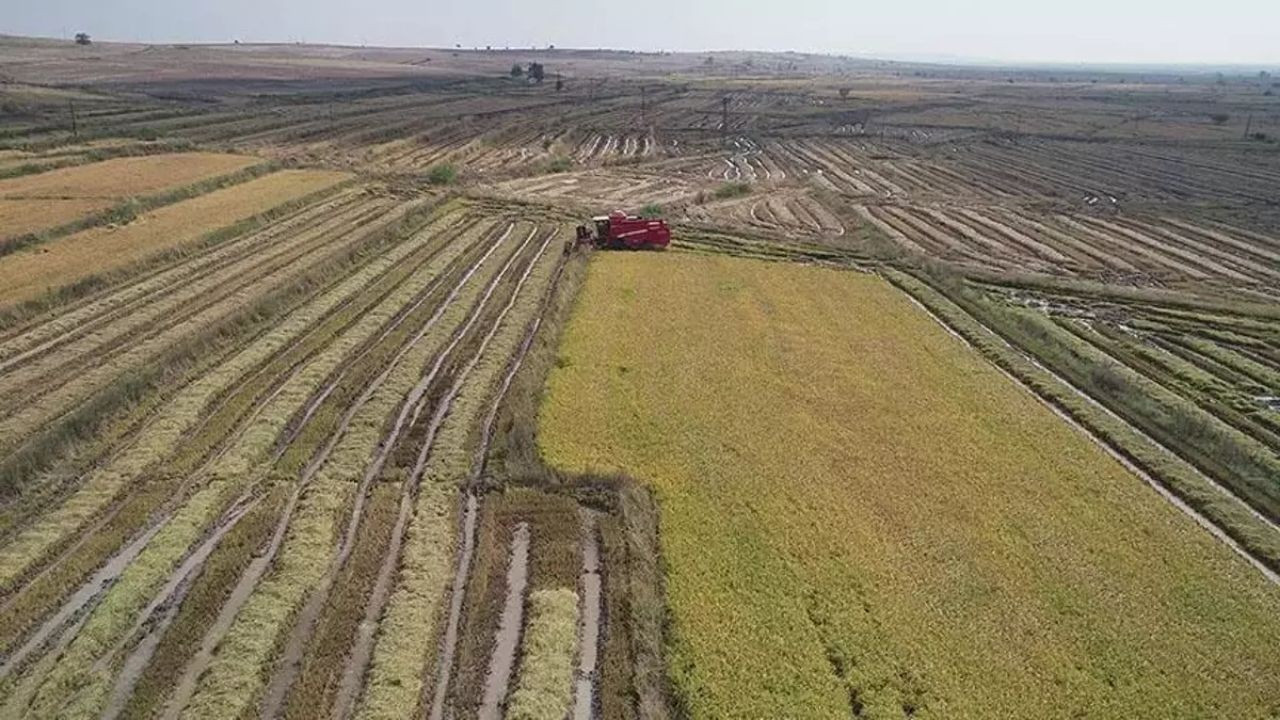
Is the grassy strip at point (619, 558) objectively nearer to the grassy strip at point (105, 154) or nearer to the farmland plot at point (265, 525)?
the farmland plot at point (265, 525)

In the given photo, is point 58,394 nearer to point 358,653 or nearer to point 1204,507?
point 358,653

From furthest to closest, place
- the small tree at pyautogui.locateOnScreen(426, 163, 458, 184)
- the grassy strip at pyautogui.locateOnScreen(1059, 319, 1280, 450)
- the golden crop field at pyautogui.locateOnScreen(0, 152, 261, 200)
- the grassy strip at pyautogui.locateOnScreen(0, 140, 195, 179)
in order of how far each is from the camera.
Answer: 1. the small tree at pyautogui.locateOnScreen(426, 163, 458, 184)
2. the grassy strip at pyautogui.locateOnScreen(0, 140, 195, 179)
3. the golden crop field at pyautogui.locateOnScreen(0, 152, 261, 200)
4. the grassy strip at pyautogui.locateOnScreen(1059, 319, 1280, 450)

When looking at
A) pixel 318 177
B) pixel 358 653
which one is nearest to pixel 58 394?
pixel 358 653

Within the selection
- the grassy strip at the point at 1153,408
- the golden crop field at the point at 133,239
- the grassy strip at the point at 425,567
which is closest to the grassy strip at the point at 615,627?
the grassy strip at the point at 425,567

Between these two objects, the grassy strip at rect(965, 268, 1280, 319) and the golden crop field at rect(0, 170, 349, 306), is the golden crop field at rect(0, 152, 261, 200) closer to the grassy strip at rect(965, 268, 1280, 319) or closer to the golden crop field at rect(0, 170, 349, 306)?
the golden crop field at rect(0, 170, 349, 306)

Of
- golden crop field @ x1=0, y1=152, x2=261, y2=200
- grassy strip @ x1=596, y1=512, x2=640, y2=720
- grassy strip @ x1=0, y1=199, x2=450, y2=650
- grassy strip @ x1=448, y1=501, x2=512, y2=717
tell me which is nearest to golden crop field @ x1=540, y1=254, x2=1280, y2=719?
grassy strip @ x1=596, y1=512, x2=640, y2=720

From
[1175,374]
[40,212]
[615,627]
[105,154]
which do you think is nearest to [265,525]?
[615,627]
